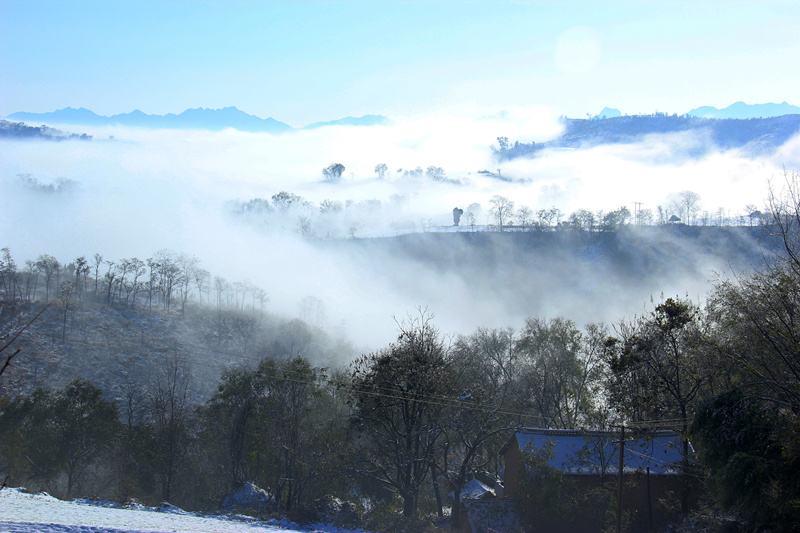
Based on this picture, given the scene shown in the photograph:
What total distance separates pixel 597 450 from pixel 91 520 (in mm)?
21028

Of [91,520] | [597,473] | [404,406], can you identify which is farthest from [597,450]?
[91,520]

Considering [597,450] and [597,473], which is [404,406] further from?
[597,473]

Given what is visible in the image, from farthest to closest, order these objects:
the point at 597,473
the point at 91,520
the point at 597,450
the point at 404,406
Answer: the point at 597,450, the point at 404,406, the point at 597,473, the point at 91,520

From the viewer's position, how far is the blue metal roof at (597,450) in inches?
1193

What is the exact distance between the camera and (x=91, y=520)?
57.4 feet

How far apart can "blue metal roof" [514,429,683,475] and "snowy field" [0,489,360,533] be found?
12.1 meters

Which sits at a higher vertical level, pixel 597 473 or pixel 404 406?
pixel 404 406

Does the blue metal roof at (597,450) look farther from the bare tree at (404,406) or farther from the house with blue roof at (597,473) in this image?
the bare tree at (404,406)

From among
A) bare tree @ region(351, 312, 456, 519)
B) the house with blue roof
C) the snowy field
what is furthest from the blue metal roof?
the snowy field

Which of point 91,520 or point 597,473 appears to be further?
point 597,473

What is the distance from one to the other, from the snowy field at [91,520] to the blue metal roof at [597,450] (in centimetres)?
1206

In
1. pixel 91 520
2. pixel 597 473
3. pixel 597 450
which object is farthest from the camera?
pixel 597 450

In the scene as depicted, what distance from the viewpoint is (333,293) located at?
126062 mm

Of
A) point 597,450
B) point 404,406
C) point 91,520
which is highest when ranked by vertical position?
point 404,406
